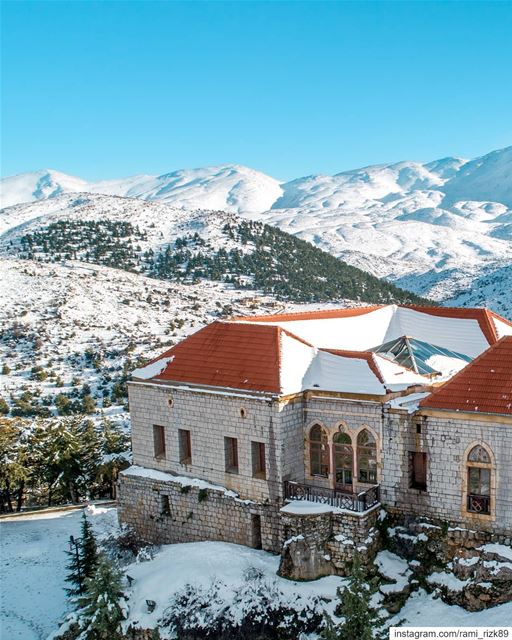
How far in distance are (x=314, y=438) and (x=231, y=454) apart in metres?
3.49

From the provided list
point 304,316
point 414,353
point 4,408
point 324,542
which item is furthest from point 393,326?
point 4,408

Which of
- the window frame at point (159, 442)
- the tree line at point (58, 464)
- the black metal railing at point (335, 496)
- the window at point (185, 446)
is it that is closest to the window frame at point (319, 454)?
the black metal railing at point (335, 496)

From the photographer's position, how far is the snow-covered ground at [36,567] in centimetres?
2377

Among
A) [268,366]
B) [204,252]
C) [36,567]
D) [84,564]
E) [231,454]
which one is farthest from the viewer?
[204,252]

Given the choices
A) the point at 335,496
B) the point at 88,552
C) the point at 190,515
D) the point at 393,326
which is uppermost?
the point at 393,326

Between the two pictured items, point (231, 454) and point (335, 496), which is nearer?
point (335, 496)

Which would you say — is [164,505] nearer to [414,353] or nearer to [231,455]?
[231,455]

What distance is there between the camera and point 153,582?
21.9m

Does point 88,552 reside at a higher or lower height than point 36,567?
higher

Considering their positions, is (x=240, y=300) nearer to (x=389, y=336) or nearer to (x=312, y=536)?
(x=389, y=336)

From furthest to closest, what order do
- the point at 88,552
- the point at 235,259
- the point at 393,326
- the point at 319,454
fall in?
the point at 235,259 → the point at 393,326 → the point at 88,552 → the point at 319,454

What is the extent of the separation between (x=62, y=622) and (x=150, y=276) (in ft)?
304

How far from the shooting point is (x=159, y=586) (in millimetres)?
21625

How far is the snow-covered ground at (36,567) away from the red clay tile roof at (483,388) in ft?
54.5
